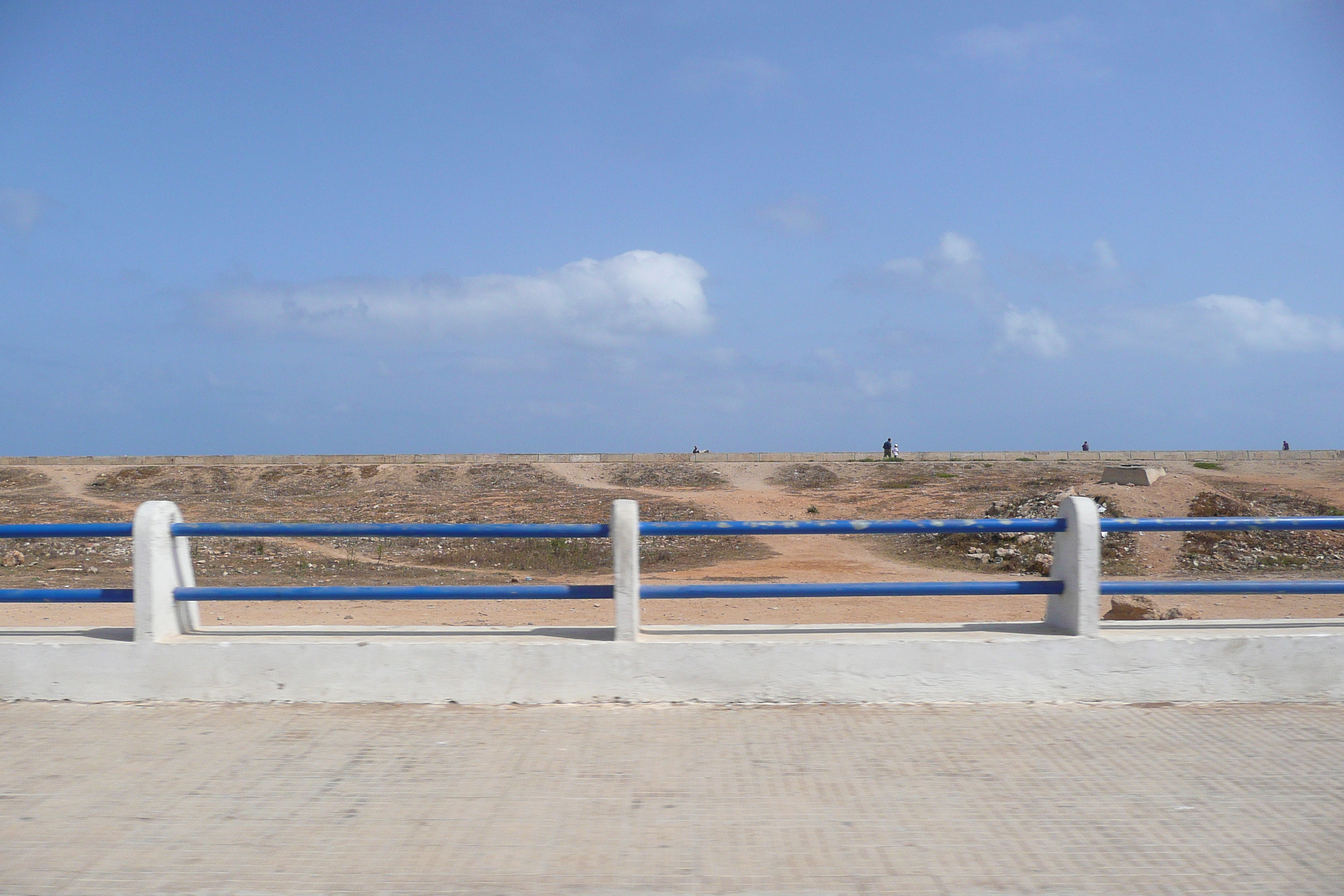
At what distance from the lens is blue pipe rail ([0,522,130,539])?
603 centimetres

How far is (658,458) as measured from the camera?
53.1 metres

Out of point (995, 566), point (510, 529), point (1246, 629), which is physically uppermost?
point (510, 529)

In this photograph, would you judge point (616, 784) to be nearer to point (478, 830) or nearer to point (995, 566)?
point (478, 830)

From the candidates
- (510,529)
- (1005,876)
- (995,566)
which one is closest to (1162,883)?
(1005,876)

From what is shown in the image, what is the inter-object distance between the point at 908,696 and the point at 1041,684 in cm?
80

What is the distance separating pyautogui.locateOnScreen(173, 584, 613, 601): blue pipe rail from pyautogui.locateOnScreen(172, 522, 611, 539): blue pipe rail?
33 centimetres

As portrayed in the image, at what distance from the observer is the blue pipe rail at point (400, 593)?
20.2 feet

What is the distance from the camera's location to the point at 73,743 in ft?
17.5

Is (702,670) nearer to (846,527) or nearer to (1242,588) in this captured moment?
(846,527)

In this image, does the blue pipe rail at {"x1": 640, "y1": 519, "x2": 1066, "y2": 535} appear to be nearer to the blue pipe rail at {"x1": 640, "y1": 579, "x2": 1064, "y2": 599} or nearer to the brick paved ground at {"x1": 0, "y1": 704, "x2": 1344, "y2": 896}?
the blue pipe rail at {"x1": 640, "y1": 579, "x2": 1064, "y2": 599}

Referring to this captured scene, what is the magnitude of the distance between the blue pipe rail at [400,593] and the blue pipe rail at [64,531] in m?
Answer: 0.59

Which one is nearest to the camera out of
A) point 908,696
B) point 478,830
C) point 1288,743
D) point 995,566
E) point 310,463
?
point 478,830

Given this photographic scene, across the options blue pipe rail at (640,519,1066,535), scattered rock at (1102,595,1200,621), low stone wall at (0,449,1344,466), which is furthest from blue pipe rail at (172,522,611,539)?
low stone wall at (0,449,1344,466)

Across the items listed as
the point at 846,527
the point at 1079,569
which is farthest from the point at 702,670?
the point at 1079,569
